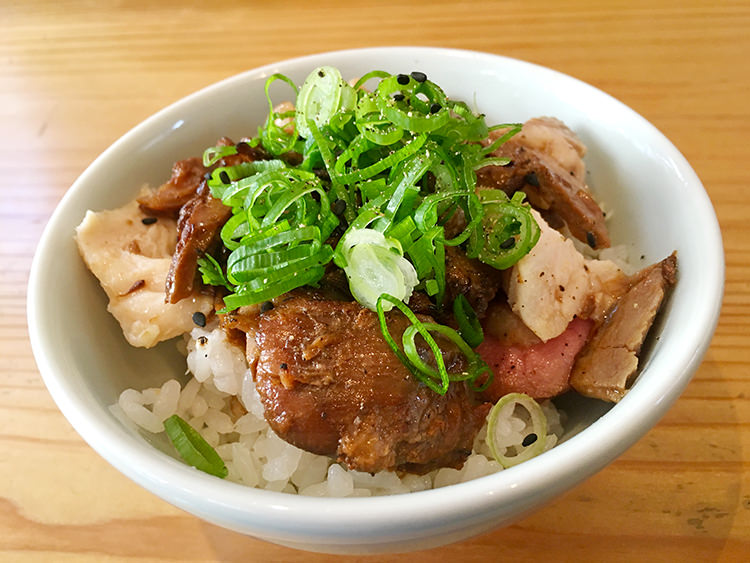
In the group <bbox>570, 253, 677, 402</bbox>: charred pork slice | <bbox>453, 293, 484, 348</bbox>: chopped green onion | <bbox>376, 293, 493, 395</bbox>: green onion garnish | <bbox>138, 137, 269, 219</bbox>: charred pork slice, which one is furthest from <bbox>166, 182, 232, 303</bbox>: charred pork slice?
<bbox>570, 253, 677, 402</bbox>: charred pork slice

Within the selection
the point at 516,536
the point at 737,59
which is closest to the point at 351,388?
the point at 516,536

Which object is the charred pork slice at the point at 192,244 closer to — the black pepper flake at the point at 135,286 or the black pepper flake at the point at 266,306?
the black pepper flake at the point at 135,286

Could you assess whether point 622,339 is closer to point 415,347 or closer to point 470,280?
point 470,280

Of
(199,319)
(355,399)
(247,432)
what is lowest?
(247,432)

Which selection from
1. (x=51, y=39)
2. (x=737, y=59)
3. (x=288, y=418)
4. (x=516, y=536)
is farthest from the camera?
(x=51, y=39)

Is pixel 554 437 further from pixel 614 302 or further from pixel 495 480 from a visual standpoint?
→ pixel 495 480

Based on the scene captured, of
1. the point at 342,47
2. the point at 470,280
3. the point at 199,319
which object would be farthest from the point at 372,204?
the point at 342,47

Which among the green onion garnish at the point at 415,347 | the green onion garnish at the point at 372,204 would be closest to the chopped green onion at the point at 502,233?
the green onion garnish at the point at 372,204
